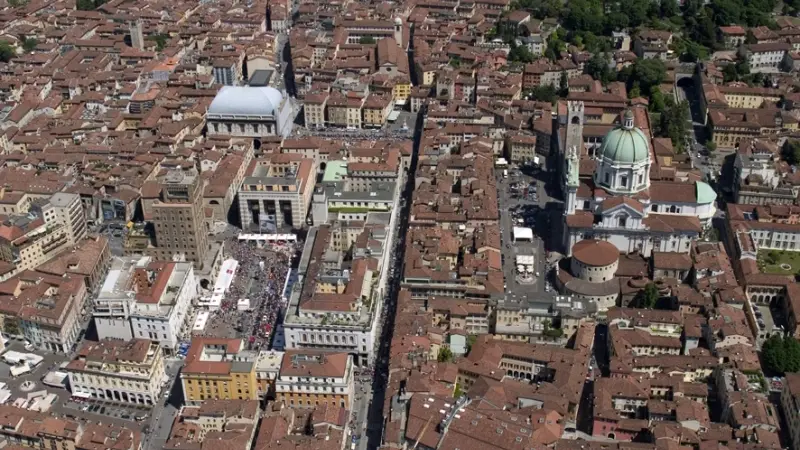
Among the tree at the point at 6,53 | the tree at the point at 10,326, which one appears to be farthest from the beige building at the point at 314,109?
the tree at the point at 6,53

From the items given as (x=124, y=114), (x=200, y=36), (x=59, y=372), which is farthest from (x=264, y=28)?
(x=59, y=372)

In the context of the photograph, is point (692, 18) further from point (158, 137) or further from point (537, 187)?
point (158, 137)

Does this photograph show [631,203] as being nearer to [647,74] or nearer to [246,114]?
[647,74]

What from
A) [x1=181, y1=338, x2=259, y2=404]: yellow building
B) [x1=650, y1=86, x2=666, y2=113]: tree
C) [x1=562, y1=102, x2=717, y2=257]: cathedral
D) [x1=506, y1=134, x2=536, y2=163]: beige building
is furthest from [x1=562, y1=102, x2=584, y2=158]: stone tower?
[x1=181, y1=338, x2=259, y2=404]: yellow building

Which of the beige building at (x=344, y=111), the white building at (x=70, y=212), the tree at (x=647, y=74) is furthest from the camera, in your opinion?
the tree at (x=647, y=74)

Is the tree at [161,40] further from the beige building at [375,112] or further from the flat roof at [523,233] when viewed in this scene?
the flat roof at [523,233]

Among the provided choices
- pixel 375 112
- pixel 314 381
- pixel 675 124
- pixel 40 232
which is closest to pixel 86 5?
pixel 375 112

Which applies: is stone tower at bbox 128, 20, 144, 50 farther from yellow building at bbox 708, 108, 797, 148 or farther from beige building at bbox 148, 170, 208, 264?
yellow building at bbox 708, 108, 797, 148
